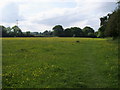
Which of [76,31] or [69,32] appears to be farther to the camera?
[76,31]

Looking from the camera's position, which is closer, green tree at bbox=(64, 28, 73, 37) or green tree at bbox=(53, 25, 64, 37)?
green tree at bbox=(53, 25, 64, 37)

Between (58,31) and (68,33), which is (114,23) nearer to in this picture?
(68,33)

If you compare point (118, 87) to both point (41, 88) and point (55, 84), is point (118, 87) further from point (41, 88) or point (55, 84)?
point (41, 88)

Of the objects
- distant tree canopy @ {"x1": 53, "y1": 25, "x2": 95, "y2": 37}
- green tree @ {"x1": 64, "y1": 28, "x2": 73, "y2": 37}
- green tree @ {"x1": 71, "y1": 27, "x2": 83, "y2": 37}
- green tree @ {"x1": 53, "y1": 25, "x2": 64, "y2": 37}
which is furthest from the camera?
green tree @ {"x1": 71, "y1": 27, "x2": 83, "y2": 37}

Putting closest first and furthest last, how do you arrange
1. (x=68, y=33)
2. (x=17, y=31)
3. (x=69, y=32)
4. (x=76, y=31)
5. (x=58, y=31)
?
(x=17, y=31)
(x=58, y=31)
(x=68, y=33)
(x=69, y=32)
(x=76, y=31)

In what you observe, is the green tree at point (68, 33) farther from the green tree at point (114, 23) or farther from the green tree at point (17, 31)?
the green tree at point (114, 23)

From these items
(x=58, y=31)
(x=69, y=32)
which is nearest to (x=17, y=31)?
Result: (x=58, y=31)

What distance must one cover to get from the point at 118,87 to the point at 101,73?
2997mm

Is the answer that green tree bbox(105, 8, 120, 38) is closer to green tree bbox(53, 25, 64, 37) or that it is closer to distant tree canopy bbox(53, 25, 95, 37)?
distant tree canopy bbox(53, 25, 95, 37)

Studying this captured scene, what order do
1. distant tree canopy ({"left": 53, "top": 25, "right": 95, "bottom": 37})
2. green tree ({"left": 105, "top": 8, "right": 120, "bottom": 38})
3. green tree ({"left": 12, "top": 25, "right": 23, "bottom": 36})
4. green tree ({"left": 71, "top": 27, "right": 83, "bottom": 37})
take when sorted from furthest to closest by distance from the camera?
1. green tree ({"left": 71, "top": 27, "right": 83, "bottom": 37})
2. distant tree canopy ({"left": 53, "top": 25, "right": 95, "bottom": 37})
3. green tree ({"left": 12, "top": 25, "right": 23, "bottom": 36})
4. green tree ({"left": 105, "top": 8, "right": 120, "bottom": 38})

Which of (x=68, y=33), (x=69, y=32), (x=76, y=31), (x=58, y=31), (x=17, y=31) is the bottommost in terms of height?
(x=68, y=33)

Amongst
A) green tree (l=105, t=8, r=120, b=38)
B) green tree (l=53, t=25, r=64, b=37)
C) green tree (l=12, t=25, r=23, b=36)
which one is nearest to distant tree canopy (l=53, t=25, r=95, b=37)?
green tree (l=53, t=25, r=64, b=37)

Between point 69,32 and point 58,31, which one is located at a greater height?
point 58,31

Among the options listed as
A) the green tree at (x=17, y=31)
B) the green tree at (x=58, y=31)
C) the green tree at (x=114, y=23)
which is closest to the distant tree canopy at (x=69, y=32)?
the green tree at (x=58, y=31)
